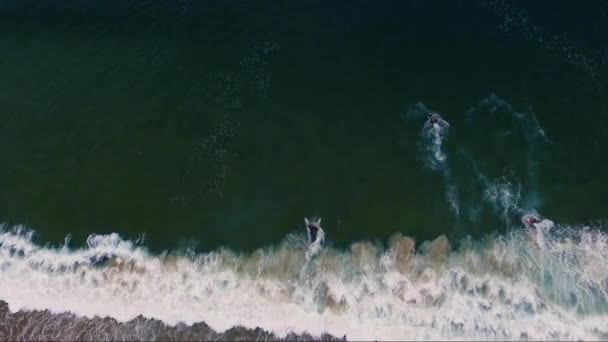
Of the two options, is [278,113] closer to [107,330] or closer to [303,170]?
[303,170]

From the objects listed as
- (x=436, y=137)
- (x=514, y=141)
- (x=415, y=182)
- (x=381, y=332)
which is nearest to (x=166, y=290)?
(x=381, y=332)

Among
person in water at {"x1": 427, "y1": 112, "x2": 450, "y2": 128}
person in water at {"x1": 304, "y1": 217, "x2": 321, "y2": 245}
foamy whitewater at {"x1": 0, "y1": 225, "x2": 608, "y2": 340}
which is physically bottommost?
foamy whitewater at {"x1": 0, "y1": 225, "x2": 608, "y2": 340}

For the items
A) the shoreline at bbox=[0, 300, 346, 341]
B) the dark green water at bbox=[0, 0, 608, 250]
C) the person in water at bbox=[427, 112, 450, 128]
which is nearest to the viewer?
the shoreline at bbox=[0, 300, 346, 341]

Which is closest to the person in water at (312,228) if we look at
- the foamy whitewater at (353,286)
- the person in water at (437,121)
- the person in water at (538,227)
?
the foamy whitewater at (353,286)

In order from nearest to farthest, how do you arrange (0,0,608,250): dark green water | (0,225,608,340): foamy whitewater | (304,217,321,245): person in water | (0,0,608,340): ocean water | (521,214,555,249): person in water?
(0,225,608,340): foamy whitewater < (0,0,608,340): ocean water < (521,214,555,249): person in water < (304,217,321,245): person in water < (0,0,608,250): dark green water

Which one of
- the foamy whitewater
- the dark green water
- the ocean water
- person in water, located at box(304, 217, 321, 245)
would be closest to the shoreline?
A: the ocean water

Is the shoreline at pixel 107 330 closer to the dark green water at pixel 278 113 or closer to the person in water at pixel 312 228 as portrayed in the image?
the dark green water at pixel 278 113

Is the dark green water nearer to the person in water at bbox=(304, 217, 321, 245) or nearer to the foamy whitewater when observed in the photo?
the person in water at bbox=(304, 217, 321, 245)
